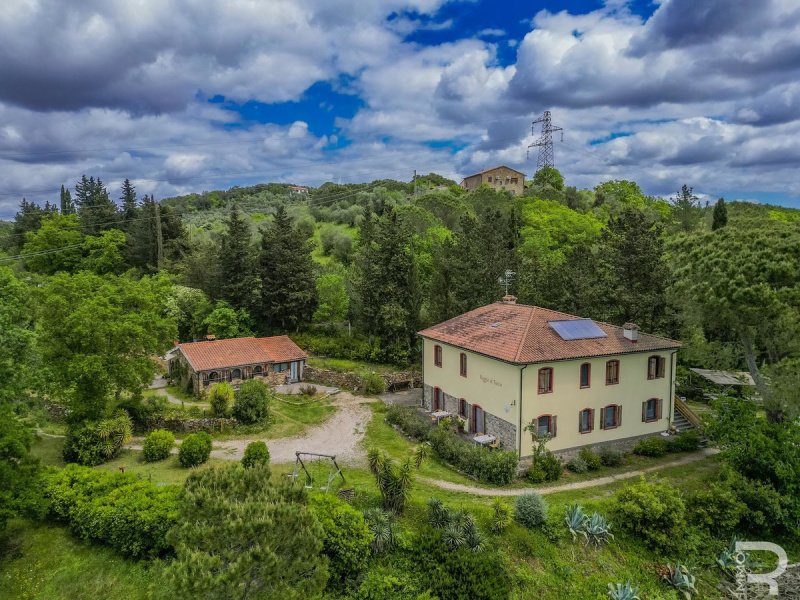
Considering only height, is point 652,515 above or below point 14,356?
below

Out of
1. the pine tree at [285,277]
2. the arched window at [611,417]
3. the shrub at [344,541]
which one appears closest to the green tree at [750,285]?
the arched window at [611,417]

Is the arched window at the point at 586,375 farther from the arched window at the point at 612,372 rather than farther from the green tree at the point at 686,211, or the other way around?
the green tree at the point at 686,211

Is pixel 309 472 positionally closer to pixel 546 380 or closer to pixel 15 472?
pixel 15 472

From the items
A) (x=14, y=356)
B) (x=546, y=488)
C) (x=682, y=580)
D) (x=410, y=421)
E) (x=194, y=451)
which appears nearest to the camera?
(x=682, y=580)

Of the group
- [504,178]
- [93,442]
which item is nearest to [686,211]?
[504,178]

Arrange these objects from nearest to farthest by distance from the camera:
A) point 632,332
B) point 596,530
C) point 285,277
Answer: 1. point 596,530
2. point 632,332
3. point 285,277

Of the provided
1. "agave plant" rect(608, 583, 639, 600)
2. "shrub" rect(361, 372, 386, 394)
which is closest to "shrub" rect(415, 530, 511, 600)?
"agave plant" rect(608, 583, 639, 600)

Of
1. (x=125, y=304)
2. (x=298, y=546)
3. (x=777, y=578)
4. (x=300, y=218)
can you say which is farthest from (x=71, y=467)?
(x=300, y=218)
